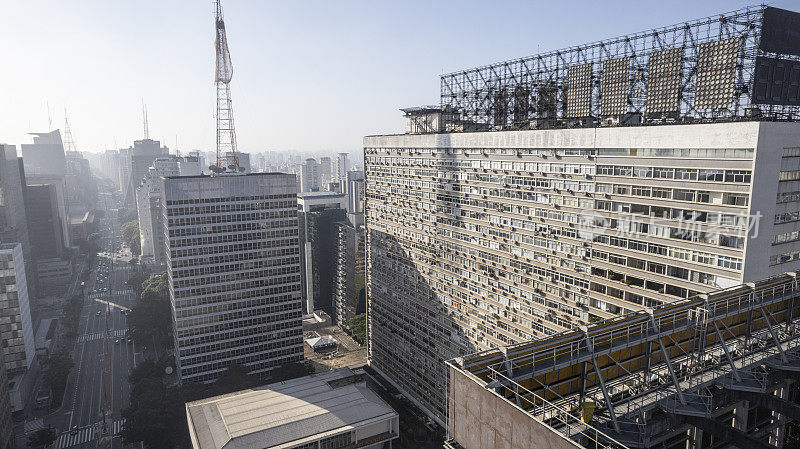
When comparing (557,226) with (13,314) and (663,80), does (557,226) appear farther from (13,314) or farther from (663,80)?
(13,314)

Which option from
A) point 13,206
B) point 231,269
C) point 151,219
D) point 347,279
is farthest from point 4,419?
point 151,219

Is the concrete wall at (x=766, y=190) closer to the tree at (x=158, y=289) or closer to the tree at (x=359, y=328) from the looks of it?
the tree at (x=359, y=328)

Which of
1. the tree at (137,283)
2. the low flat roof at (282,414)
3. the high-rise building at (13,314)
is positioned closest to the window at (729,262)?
the low flat roof at (282,414)

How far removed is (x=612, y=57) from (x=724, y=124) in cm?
1775

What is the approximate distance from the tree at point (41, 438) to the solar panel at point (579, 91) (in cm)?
8660

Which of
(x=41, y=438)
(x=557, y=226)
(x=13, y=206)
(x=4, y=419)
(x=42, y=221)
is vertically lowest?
(x=41, y=438)

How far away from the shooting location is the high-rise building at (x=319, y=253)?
120 metres

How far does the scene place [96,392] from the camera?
9069cm

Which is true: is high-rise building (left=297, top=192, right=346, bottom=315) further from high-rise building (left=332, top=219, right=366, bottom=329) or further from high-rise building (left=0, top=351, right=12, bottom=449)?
high-rise building (left=0, top=351, right=12, bottom=449)

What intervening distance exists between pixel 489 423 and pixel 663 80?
3974 centimetres

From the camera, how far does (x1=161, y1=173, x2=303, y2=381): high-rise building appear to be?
257 feet

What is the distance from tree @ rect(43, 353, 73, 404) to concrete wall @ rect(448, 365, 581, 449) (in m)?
95.5

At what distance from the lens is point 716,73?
40031 millimetres

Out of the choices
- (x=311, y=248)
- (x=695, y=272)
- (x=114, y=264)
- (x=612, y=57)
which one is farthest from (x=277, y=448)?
(x=114, y=264)
